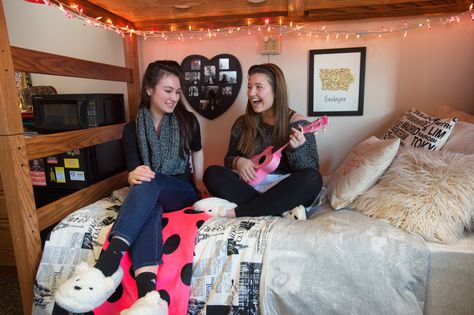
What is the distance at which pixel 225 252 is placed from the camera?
105 cm

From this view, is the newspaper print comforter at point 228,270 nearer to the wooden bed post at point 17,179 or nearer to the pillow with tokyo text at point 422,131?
the wooden bed post at point 17,179

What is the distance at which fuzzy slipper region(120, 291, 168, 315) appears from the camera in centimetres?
85

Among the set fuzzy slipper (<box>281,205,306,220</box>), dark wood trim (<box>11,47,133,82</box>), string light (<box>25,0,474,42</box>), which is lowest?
fuzzy slipper (<box>281,205,306,220</box>)

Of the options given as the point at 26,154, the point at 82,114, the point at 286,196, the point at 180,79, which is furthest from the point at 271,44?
the point at 26,154

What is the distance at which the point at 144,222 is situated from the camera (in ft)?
3.67

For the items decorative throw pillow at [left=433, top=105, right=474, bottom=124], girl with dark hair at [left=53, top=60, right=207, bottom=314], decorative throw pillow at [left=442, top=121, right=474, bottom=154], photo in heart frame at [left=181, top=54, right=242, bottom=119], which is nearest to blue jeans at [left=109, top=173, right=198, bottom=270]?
girl with dark hair at [left=53, top=60, right=207, bottom=314]

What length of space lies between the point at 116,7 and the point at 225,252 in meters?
1.28

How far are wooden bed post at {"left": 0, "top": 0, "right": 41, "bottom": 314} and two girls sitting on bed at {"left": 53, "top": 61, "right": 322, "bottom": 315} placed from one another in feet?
0.90

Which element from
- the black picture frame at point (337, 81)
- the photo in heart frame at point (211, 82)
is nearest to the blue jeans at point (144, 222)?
the photo in heart frame at point (211, 82)

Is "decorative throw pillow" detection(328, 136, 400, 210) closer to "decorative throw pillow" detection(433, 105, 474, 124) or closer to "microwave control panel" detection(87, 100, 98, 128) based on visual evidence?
"decorative throw pillow" detection(433, 105, 474, 124)

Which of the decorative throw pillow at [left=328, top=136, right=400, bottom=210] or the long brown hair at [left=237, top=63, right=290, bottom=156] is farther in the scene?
the long brown hair at [left=237, top=63, right=290, bottom=156]

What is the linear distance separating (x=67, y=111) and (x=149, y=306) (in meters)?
0.99

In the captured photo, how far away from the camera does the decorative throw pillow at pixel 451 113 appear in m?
1.43

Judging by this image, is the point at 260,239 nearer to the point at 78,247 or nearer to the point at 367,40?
the point at 78,247
